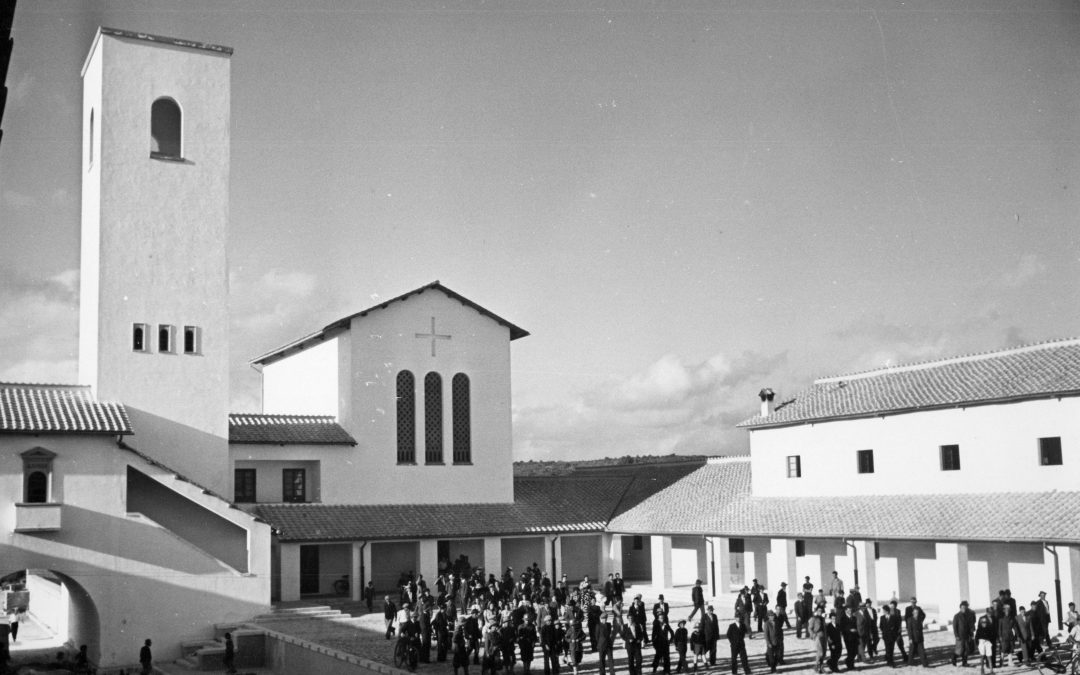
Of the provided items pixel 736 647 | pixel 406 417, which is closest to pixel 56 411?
pixel 406 417

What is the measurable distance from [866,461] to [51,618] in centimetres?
2911

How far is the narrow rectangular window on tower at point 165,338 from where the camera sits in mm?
35456

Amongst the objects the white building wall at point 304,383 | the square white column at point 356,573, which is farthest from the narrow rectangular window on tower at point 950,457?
the white building wall at point 304,383

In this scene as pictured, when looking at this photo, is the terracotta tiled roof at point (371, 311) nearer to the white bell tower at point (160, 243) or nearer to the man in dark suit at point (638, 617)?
the white bell tower at point (160, 243)

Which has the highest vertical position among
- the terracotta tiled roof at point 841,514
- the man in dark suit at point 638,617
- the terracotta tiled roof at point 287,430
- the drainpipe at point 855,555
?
the terracotta tiled roof at point 287,430

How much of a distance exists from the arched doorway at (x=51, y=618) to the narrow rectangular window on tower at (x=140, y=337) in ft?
23.3

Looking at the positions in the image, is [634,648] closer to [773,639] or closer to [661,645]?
[661,645]

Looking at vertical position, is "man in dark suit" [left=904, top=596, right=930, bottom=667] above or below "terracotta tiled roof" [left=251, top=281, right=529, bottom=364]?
below

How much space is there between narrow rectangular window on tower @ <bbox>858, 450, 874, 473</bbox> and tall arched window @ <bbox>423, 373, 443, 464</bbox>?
15063mm

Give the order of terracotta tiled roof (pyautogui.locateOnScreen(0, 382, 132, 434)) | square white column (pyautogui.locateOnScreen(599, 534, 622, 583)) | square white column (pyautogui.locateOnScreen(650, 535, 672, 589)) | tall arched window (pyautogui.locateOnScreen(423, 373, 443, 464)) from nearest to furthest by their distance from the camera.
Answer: terracotta tiled roof (pyautogui.locateOnScreen(0, 382, 132, 434)) < square white column (pyautogui.locateOnScreen(650, 535, 672, 589)) < tall arched window (pyautogui.locateOnScreen(423, 373, 443, 464)) < square white column (pyautogui.locateOnScreen(599, 534, 622, 583))

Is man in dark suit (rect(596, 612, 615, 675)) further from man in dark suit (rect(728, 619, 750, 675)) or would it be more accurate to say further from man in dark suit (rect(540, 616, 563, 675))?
man in dark suit (rect(728, 619, 750, 675))

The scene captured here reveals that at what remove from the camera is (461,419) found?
42594 millimetres

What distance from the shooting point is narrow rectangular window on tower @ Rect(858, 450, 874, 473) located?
114ft

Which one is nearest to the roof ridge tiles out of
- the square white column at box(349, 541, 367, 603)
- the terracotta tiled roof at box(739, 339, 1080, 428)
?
the terracotta tiled roof at box(739, 339, 1080, 428)
